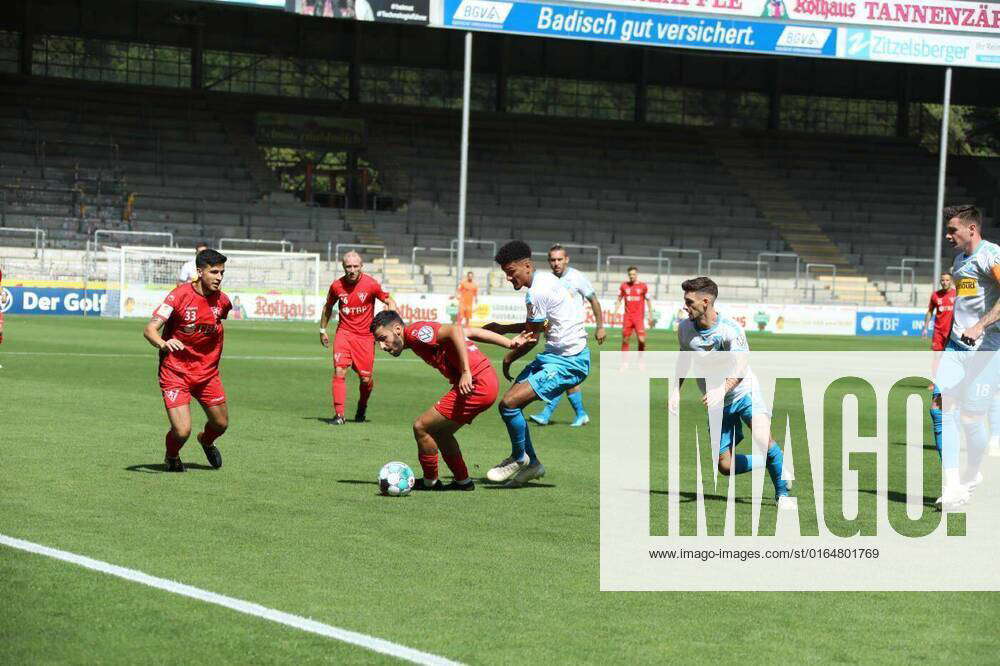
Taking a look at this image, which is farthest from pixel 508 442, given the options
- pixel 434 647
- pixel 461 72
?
pixel 461 72

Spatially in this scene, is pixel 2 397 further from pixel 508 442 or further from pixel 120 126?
pixel 120 126

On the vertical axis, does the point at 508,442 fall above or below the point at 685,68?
below

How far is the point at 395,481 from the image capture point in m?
9.84

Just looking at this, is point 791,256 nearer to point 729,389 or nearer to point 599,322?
point 599,322

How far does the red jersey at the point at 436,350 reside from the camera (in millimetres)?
9663

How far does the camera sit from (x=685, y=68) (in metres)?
59.0

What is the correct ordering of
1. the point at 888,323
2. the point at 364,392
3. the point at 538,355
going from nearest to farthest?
1. the point at 538,355
2. the point at 364,392
3. the point at 888,323

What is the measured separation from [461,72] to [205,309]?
1849 inches

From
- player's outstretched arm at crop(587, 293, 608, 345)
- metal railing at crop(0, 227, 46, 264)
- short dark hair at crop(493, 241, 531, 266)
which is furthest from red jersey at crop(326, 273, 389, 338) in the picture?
metal railing at crop(0, 227, 46, 264)

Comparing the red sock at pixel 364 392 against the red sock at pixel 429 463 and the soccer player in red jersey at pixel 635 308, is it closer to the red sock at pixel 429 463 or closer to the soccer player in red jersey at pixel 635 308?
the red sock at pixel 429 463

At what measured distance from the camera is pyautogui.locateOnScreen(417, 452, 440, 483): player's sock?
10.2 m

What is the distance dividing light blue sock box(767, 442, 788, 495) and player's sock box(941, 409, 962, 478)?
1228 mm

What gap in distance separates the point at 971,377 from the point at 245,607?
19.0 feet

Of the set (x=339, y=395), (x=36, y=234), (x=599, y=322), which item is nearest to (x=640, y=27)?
(x=36, y=234)
